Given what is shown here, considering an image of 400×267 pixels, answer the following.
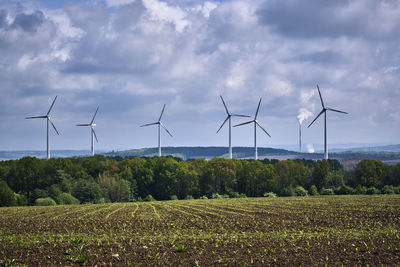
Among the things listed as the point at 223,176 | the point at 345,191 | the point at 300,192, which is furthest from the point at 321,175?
the point at 223,176

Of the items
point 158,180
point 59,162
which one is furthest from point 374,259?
point 59,162

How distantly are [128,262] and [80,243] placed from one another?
24.0 ft

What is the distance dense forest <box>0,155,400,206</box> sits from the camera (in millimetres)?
133125

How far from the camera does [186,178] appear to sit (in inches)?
5635

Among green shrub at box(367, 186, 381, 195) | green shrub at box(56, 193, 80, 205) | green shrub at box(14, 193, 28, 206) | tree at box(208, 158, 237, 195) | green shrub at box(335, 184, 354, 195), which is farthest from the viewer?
tree at box(208, 158, 237, 195)

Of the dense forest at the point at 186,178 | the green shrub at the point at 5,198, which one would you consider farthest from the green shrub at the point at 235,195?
the green shrub at the point at 5,198

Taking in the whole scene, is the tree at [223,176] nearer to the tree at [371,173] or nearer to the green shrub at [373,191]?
the tree at [371,173]

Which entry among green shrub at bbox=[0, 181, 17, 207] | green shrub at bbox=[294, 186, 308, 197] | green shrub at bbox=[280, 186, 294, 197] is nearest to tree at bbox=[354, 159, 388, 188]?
green shrub at bbox=[294, 186, 308, 197]

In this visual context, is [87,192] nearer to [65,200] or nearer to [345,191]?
[65,200]

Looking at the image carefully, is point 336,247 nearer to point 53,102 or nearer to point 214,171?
point 214,171

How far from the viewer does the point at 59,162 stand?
15138cm

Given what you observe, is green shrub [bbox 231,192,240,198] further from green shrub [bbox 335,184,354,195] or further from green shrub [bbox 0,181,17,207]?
green shrub [bbox 0,181,17,207]

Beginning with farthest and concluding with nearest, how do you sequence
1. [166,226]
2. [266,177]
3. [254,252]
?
[266,177]
[166,226]
[254,252]

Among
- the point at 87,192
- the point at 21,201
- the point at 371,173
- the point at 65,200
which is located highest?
the point at 371,173
